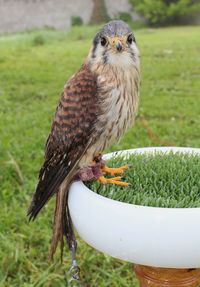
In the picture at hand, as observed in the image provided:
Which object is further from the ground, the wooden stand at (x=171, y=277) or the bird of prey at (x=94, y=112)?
the bird of prey at (x=94, y=112)

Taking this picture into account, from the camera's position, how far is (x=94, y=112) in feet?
5.48

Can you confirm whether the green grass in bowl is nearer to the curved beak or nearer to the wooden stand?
the wooden stand

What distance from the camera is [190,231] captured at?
4.46ft

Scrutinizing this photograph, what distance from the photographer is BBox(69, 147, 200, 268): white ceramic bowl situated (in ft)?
4.48

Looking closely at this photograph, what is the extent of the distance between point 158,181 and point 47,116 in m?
2.82

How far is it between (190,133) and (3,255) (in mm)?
1955

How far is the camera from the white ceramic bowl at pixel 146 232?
4.48ft

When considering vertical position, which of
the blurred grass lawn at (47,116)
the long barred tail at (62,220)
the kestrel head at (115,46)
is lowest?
the blurred grass lawn at (47,116)

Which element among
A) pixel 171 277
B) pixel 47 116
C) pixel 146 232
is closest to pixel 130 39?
pixel 146 232

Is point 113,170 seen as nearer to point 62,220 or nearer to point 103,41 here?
point 62,220

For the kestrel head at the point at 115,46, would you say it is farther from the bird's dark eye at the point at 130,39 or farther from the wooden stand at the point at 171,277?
the wooden stand at the point at 171,277

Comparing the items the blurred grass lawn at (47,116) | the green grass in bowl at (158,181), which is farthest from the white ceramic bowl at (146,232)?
the blurred grass lawn at (47,116)

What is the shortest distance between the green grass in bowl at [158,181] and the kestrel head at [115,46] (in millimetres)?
340

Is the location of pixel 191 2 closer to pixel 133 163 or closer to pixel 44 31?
pixel 44 31
